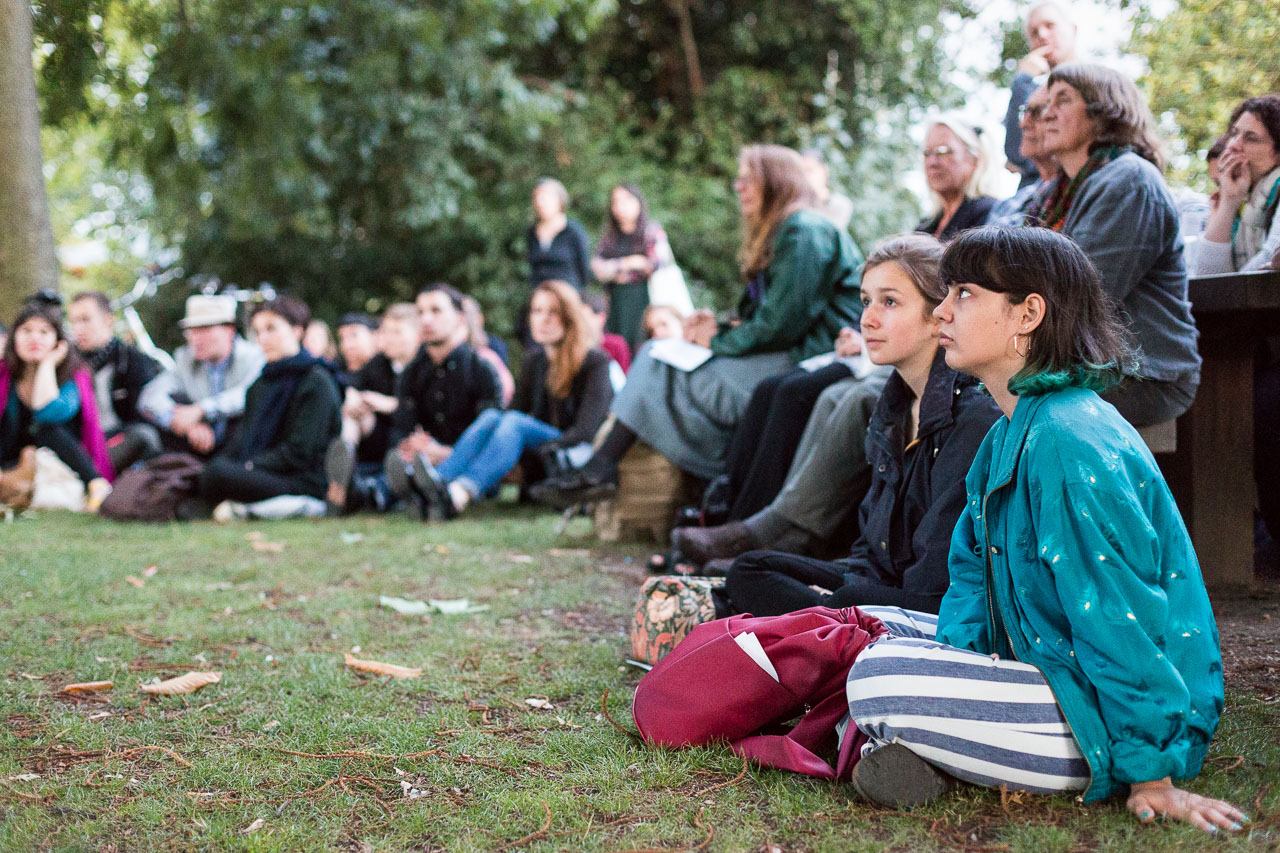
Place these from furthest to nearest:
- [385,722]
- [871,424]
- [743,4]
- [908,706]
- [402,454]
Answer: [743,4], [402,454], [871,424], [385,722], [908,706]

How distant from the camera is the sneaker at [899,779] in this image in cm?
215

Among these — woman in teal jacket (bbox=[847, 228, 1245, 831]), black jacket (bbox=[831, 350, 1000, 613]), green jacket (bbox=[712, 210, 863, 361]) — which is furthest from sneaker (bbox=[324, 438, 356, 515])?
woman in teal jacket (bbox=[847, 228, 1245, 831])

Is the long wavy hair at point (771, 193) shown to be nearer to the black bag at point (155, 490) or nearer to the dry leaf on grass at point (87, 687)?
the dry leaf on grass at point (87, 687)

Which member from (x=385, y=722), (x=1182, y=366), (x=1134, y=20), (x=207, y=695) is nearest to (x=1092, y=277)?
(x=1182, y=366)

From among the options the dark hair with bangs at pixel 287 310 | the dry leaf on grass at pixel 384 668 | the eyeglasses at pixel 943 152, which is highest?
the eyeglasses at pixel 943 152

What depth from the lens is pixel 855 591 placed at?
2.94m

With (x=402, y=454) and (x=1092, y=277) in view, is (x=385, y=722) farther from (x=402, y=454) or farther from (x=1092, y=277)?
(x=402, y=454)

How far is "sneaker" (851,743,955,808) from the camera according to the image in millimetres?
2150

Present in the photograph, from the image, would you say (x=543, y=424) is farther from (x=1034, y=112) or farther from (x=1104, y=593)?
(x=1104, y=593)

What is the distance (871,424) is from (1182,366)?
40.4 inches

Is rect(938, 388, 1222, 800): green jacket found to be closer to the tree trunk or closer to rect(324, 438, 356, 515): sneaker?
rect(324, 438, 356, 515): sneaker

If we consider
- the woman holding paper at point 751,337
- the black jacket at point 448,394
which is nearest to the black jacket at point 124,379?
the black jacket at point 448,394

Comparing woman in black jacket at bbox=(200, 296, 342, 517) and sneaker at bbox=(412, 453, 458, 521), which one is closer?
sneaker at bbox=(412, 453, 458, 521)

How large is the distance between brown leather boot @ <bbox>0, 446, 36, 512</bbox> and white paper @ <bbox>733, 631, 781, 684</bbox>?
6248 mm
